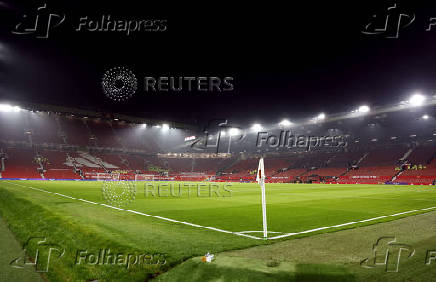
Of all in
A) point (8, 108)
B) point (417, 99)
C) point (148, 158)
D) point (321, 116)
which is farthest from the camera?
point (148, 158)

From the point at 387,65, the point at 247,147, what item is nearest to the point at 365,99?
the point at 387,65

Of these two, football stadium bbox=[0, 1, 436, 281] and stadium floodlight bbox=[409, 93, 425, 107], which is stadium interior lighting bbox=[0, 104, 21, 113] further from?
stadium floodlight bbox=[409, 93, 425, 107]

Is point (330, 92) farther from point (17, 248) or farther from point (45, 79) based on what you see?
point (45, 79)

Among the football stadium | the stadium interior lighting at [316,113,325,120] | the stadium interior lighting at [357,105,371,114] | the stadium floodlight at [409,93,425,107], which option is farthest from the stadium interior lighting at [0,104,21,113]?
the stadium floodlight at [409,93,425,107]

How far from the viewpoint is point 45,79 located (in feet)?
155

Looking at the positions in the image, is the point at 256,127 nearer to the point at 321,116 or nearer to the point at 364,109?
the point at 321,116

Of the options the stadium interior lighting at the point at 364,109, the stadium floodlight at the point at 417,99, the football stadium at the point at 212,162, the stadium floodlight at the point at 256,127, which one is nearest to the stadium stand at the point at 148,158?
the football stadium at the point at 212,162

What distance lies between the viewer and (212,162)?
3425 inches

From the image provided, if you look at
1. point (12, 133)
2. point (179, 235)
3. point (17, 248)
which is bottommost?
point (17, 248)

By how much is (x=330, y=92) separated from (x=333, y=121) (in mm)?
21514

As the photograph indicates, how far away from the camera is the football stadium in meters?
4.60

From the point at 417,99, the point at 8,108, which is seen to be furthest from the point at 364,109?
the point at 8,108

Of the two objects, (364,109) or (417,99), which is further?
(364,109)

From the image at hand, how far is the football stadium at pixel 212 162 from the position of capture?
15.1 feet
